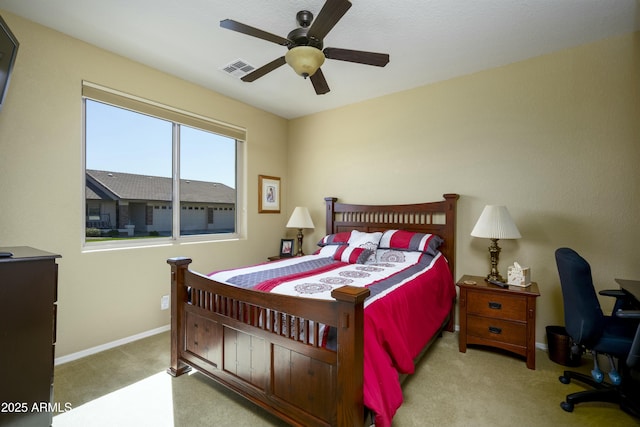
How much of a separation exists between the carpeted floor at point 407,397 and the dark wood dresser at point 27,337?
28 cm

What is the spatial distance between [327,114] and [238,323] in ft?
10.5

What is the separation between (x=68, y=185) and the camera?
8.10 ft

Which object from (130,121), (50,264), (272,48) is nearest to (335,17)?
(272,48)

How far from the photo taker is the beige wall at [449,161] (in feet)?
7.61

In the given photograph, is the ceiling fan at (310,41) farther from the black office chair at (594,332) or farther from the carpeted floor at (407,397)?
the carpeted floor at (407,397)

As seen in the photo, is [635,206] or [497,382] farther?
[635,206]

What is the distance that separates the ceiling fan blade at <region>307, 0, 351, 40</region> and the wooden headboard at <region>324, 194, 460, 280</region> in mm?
2072

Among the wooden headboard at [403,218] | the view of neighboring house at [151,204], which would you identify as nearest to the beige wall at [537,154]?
the wooden headboard at [403,218]

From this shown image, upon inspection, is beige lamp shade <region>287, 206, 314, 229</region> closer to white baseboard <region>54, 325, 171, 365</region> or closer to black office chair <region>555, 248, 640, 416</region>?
white baseboard <region>54, 325, 171, 365</region>

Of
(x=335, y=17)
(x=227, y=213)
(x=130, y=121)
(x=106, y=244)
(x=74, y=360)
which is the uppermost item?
(x=335, y=17)

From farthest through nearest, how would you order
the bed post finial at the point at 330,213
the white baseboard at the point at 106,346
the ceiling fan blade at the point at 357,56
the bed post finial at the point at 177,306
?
the bed post finial at the point at 330,213 < the white baseboard at the point at 106,346 < the bed post finial at the point at 177,306 < the ceiling fan blade at the point at 357,56

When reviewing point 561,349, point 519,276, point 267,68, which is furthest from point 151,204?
point 561,349

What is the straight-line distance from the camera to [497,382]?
85.1 inches

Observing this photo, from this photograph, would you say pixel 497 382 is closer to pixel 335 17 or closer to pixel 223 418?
pixel 223 418
